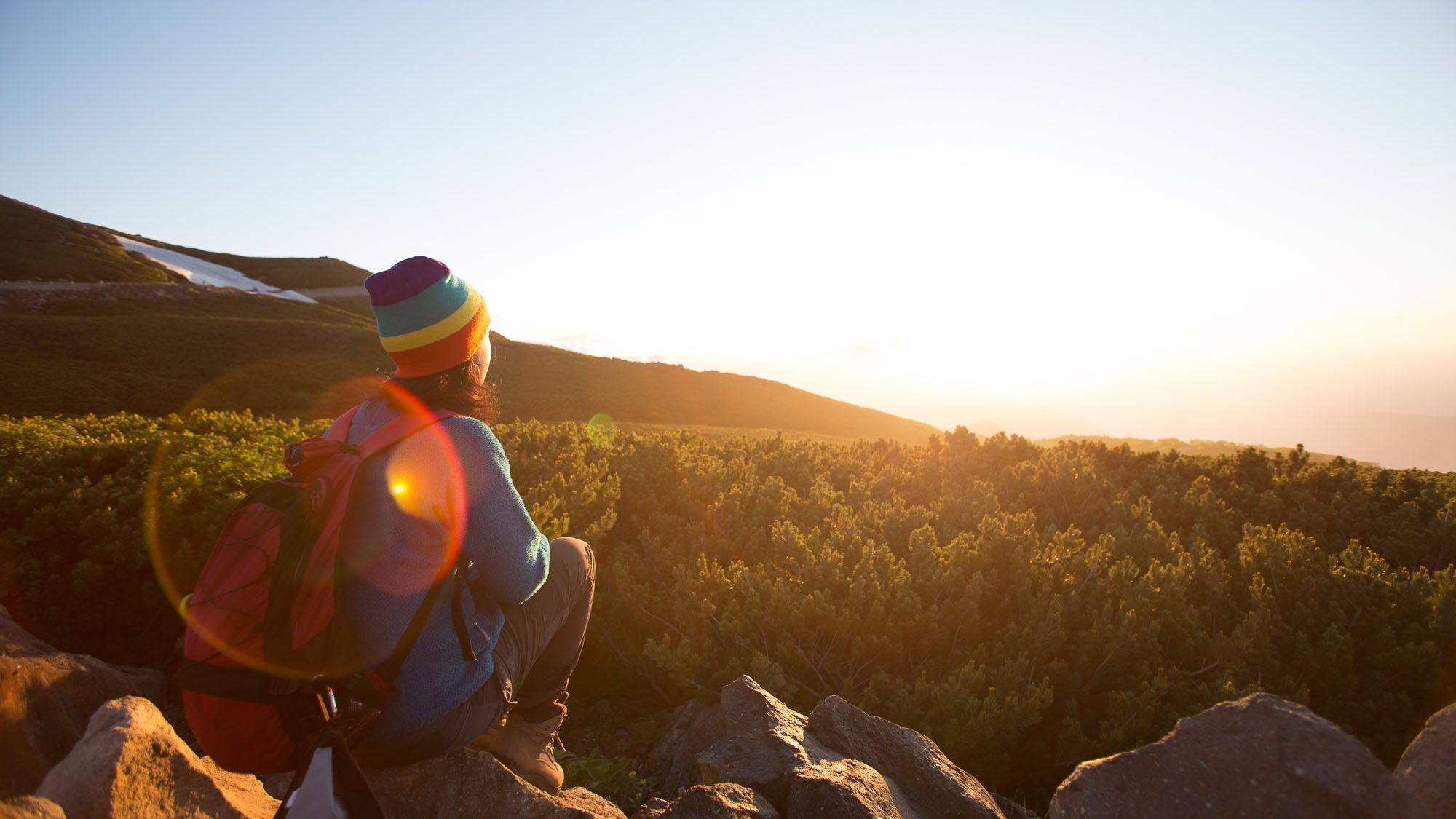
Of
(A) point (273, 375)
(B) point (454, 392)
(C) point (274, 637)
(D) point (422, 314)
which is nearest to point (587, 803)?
(C) point (274, 637)

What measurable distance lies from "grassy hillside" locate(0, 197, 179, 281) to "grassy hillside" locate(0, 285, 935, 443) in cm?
1016

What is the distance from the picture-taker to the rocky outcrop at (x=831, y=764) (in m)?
2.58

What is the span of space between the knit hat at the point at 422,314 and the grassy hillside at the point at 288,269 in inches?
3405

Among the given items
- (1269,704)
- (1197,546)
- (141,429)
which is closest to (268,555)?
(1269,704)

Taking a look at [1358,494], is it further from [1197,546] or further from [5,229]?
[5,229]

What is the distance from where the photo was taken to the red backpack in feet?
6.36

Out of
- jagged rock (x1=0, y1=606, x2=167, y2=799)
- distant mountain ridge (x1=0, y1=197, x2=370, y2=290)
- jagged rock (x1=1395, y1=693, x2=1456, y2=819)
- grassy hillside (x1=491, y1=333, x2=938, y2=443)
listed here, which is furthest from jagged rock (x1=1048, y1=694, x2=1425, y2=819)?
distant mountain ridge (x1=0, y1=197, x2=370, y2=290)

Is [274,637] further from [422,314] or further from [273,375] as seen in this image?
[273,375]

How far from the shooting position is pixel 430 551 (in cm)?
229

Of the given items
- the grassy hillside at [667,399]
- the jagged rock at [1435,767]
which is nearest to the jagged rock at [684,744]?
the jagged rock at [1435,767]

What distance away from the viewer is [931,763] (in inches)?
118

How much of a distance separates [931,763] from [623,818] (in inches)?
59.1

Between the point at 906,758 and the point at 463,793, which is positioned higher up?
the point at 906,758

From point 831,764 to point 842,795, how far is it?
0.80ft
